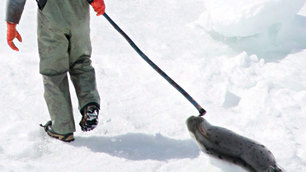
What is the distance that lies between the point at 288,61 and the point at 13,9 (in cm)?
254

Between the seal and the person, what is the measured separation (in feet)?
2.18

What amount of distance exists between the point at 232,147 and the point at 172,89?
3.39ft

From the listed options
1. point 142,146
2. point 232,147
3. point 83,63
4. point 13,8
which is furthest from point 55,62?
point 232,147

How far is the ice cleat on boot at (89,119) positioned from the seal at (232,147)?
585mm

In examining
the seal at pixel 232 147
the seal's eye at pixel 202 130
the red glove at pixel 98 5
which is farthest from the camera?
the red glove at pixel 98 5

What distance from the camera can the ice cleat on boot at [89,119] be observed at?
92.5 inches

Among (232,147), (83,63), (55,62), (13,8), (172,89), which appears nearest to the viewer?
(232,147)

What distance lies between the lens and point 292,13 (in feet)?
13.0

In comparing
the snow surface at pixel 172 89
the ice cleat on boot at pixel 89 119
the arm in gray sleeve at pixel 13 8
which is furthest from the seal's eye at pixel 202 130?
the arm in gray sleeve at pixel 13 8

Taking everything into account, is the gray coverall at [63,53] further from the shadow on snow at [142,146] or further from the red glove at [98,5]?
the shadow on snow at [142,146]

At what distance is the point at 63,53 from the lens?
2273 mm

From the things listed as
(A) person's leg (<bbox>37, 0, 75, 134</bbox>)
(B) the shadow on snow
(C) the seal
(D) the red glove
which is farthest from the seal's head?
Answer: (D) the red glove

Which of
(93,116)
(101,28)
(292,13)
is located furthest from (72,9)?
(292,13)

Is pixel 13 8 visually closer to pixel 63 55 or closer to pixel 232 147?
pixel 63 55
